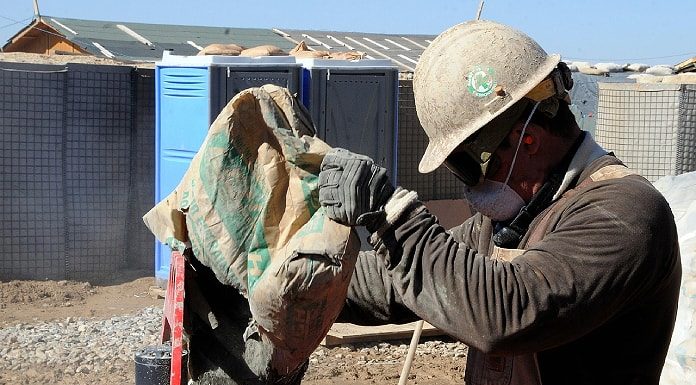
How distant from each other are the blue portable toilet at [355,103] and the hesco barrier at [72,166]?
217cm

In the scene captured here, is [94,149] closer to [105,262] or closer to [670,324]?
[105,262]

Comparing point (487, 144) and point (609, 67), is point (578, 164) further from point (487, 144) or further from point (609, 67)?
point (609, 67)

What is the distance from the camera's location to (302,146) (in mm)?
2426

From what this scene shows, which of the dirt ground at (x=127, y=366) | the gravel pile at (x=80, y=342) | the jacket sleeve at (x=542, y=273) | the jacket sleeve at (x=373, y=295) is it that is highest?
the jacket sleeve at (x=542, y=273)

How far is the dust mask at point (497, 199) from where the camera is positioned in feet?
7.61

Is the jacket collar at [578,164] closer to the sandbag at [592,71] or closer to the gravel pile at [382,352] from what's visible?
the gravel pile at [382,352]

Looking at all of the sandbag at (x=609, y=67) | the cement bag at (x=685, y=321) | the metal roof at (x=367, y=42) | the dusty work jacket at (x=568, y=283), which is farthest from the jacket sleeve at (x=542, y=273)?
the metal roof at (x=367, y=42)

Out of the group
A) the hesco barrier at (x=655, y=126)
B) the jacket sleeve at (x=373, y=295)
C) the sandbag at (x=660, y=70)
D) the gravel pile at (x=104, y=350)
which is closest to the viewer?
the jacket sleeve at (x=373, y=295)

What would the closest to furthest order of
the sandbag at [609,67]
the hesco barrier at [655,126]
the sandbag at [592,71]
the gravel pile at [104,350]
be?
the gravel pile at [104,350]
the hesco barrier at [655,126]
the sandbag at [592,71]
the sandbag at [609,67]

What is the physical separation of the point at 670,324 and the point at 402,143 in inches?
281

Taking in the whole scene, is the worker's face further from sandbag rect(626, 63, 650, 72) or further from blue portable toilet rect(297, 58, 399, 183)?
sandbag rect(626, 63, 650, 72)

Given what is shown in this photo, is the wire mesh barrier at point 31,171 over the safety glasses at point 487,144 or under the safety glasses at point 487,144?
under

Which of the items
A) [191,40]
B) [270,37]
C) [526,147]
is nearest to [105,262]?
[526,147]

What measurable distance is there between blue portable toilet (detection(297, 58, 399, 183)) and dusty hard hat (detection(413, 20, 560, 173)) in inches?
210
